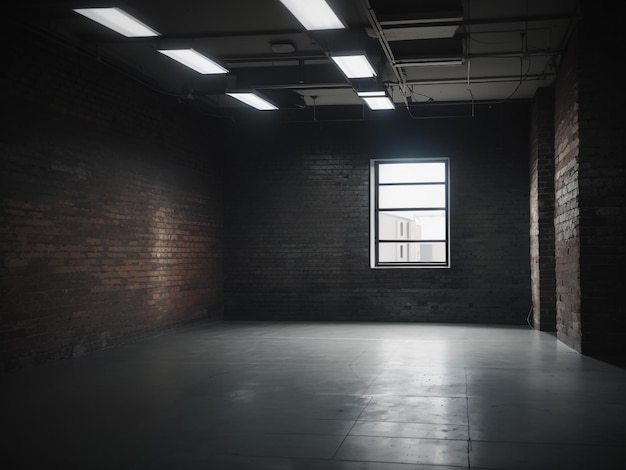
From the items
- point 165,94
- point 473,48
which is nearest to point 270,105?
point 165,94

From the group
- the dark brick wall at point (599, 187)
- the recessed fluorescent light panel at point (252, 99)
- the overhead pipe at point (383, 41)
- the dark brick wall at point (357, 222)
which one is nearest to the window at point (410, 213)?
the dark brick wall at point (357, 222)

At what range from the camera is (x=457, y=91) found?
10852 mm

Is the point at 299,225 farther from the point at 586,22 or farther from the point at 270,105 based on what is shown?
the point at 586,22

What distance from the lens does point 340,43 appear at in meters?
7.55

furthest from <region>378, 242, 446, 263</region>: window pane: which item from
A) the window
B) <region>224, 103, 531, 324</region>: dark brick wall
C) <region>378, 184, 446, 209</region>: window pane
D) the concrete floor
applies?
the concrete floor

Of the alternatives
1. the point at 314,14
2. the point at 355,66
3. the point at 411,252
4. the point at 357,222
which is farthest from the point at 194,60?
the point at 411,252

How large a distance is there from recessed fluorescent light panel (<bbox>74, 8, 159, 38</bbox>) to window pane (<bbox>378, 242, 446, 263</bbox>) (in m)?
6.42

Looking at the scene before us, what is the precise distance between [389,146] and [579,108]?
4.80 m

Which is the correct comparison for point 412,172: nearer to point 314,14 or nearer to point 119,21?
point 314,14

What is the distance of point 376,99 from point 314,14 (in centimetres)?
371

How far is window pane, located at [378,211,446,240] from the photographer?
1205 cm

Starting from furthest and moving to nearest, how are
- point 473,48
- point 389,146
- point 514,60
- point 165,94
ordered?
point 389,146 < point 165,94 < point 514,60 < point 473,48

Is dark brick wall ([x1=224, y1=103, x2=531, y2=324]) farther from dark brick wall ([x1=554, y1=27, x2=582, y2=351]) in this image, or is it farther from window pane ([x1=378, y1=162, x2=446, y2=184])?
dark brick wall ([x1=554, y1=27, x2=582, y2=351])

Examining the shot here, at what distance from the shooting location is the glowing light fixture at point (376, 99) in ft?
31.2
